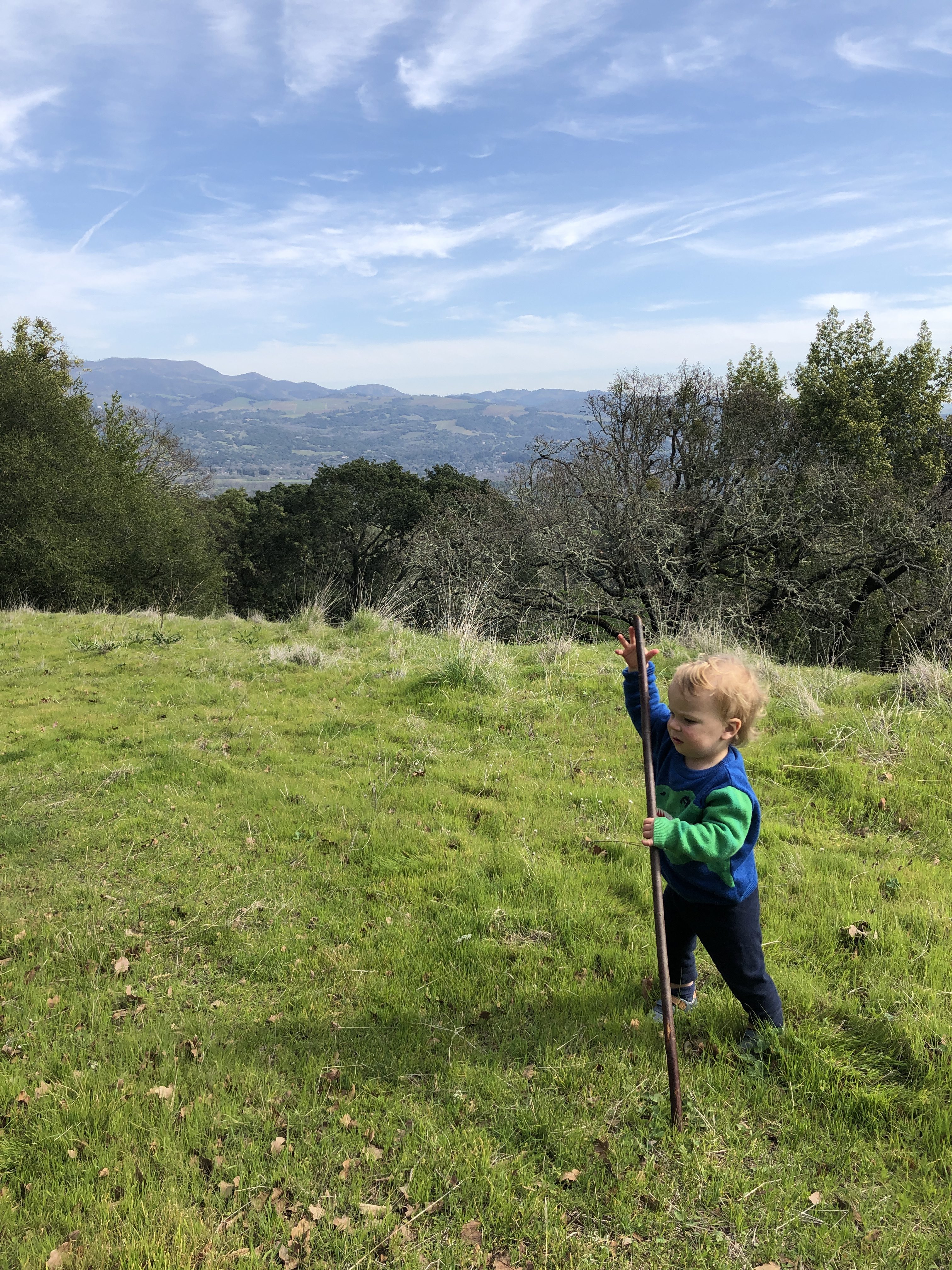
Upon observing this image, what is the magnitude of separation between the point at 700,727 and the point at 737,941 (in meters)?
0.92

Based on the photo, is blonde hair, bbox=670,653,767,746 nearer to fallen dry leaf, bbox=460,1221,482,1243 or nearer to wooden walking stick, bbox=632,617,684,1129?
wooden walking stick, bbox=632,617,684,1129

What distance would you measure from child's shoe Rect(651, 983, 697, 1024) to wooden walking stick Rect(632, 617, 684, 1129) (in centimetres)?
40

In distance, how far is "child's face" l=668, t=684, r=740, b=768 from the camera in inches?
98.1

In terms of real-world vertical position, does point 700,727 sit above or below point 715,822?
above

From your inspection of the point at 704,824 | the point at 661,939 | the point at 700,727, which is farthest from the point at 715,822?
the point at 661,939

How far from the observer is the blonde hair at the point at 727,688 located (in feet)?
8.06

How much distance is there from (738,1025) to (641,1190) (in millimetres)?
892

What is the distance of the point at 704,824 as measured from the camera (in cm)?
238

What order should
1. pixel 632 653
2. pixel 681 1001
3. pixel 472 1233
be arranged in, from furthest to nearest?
pixel 681 1001, pixel 632 653, pixel 472 1233

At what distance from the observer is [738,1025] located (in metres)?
2.84

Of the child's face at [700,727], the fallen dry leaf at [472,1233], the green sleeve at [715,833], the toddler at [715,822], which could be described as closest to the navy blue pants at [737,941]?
the toddler at [715,822]

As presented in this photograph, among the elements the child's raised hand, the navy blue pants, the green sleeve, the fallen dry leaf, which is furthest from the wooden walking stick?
the fallen dry leaf

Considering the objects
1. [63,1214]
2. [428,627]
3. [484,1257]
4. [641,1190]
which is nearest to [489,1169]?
[484,1257]

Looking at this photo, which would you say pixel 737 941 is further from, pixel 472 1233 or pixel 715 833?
pixel 472 1233
